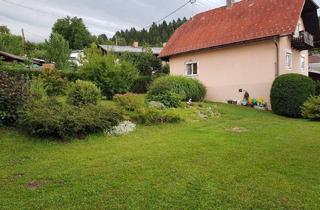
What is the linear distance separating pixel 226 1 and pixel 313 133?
1494 cm

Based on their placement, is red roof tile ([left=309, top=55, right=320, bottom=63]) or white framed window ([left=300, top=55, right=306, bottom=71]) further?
red roof tile ([left=309, top=55, right=320, bottom=63])

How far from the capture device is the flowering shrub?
8.69 meters

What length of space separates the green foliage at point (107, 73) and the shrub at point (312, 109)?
8.72 m

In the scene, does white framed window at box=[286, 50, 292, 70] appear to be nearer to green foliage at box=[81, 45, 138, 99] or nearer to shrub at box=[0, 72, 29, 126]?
green foliage at box=[81, 45, 138, 99]

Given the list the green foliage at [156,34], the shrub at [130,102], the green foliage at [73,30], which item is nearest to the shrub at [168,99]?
the shrub at [130,102]

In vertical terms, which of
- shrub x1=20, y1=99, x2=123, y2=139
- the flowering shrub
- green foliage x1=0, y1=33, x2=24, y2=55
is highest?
green foliage x1=0, y1=33, x2=24, y2=55

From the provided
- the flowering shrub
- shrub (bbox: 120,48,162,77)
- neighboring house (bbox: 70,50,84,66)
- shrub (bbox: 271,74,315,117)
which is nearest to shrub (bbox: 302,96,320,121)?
shrub (bbox: 271,74,315,117)

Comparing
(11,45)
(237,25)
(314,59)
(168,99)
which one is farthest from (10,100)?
(314,59)

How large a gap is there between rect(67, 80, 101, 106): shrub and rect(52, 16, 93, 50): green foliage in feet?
190

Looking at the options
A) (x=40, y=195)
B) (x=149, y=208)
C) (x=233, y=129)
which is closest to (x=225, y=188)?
(x=149, y=208)

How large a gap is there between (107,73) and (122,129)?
730 centimetres

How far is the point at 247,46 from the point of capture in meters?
17.6

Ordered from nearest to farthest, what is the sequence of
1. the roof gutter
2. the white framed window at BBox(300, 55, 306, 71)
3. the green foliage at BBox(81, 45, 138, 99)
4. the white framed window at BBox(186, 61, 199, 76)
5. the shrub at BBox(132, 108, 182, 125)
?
the shrub at BBox(132, 108, 182, 125), the green foliage at BBox(81, 45, 138, 99), the roof gutter, the white framed window at BBox(300, 55, 306, 71), the white framed window at BBox(186, 61, 199, 76)

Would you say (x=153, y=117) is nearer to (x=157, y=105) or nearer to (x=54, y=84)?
(x=157, y=105)
